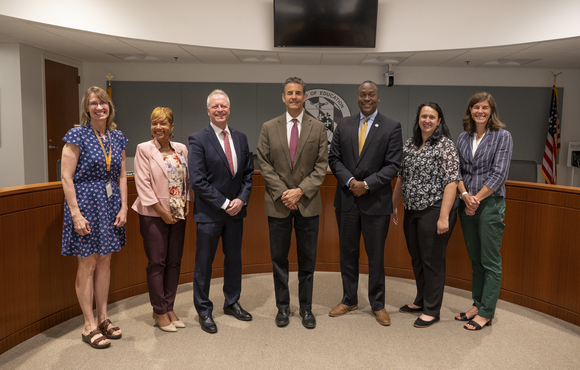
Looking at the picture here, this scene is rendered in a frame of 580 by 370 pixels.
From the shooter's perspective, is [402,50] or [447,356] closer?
[447,356]

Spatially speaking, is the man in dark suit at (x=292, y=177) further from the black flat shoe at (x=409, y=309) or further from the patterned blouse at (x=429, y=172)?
the black flat shoe at (x=409, y=309)

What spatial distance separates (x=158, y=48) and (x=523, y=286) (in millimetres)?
5525

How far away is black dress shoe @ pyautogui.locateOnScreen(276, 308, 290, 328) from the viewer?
2.92m

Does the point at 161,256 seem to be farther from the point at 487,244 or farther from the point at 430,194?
the point at 487,244

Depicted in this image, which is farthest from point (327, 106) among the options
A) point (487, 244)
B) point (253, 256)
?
point (487, 244)

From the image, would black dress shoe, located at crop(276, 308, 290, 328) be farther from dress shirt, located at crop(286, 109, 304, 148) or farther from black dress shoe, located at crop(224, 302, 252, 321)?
dress shirt, located at crop(286, 109, 304, 148)

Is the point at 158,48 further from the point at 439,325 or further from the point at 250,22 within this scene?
the point at 439,325

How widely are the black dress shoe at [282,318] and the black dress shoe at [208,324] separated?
1.55 ft

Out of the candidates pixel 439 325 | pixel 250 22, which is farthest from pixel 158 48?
pixel 439 325

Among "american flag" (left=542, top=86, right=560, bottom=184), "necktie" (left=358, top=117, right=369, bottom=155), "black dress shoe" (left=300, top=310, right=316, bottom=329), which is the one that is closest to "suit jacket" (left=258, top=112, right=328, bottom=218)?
"necktie" (left=358, top=117, right=369, bottom=155)

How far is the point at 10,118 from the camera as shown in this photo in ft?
18.7

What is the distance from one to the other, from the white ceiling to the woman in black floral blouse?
3270mm

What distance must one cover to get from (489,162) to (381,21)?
3441 mm

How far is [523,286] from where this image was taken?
3398 mm
